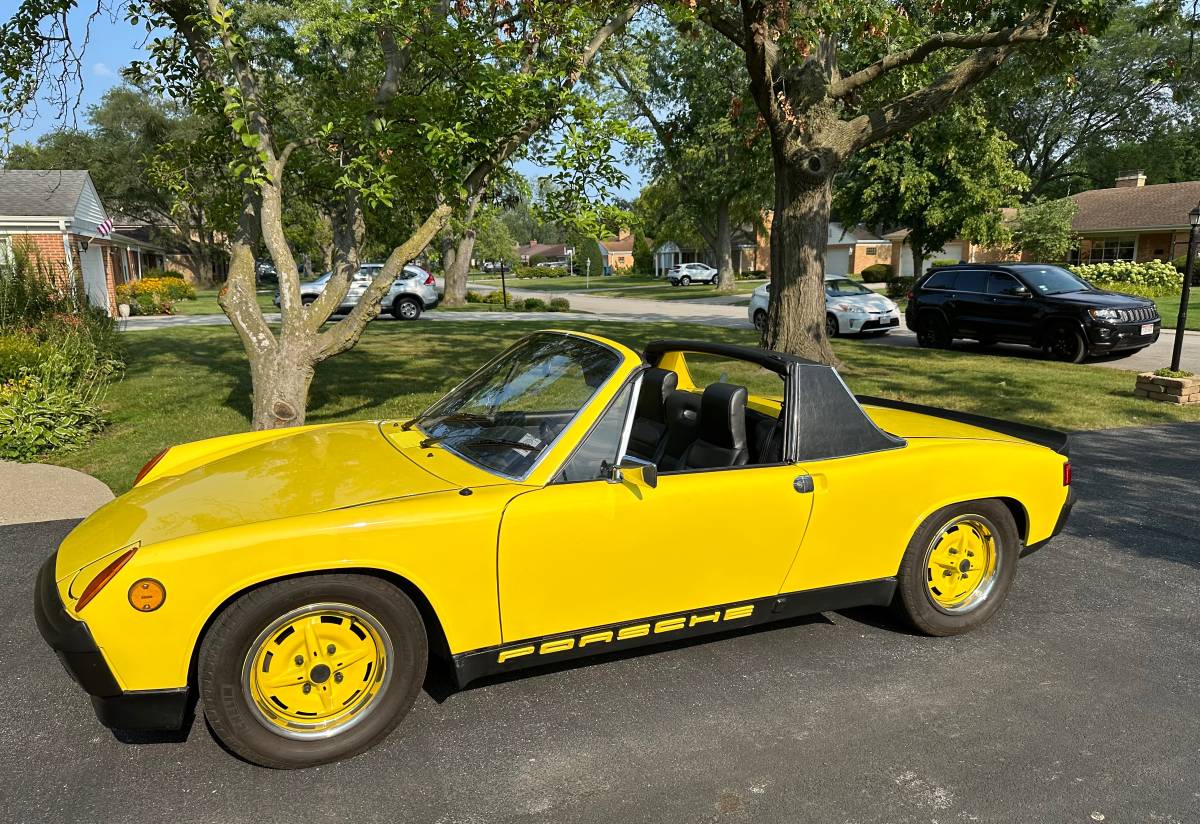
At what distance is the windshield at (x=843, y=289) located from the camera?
736 inches

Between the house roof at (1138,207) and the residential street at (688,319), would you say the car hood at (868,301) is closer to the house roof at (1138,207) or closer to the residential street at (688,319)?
the residential street at (688,319)

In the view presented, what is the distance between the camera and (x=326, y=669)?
286 centimetres

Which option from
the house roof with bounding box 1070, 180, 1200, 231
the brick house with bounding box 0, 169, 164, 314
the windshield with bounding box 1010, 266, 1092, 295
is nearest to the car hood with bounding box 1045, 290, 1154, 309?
the windshield with bounding box 1010, 266, 1092, 295

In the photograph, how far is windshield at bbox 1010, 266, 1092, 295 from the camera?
14.1 m

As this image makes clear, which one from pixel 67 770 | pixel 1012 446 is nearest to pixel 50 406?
pixel 67 770

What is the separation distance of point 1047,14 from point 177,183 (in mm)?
10293

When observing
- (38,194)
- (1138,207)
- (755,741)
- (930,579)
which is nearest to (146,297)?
(38,194)

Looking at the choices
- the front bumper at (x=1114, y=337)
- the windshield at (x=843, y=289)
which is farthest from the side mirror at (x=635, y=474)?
the windshield at (x=843, y=289)

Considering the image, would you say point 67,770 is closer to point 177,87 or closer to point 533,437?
point 533,437

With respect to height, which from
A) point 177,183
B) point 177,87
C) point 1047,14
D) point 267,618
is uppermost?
point 1047,14

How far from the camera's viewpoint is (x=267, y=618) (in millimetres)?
2746

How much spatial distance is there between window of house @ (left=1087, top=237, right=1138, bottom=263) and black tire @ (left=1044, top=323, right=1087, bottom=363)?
32.0m

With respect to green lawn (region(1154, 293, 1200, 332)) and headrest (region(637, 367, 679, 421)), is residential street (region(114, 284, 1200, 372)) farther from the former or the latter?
headrest (region(637, 367, 679, 421))

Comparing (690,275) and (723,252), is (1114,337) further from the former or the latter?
(690,275)
